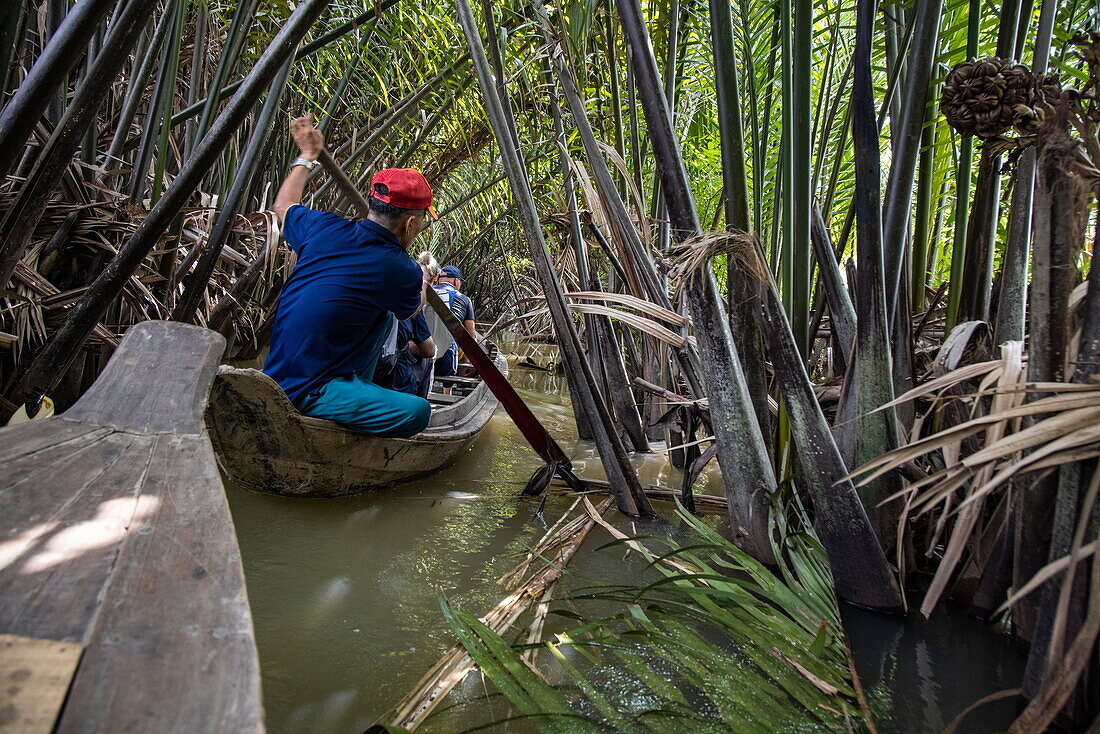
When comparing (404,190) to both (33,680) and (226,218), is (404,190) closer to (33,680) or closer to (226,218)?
(226,218)

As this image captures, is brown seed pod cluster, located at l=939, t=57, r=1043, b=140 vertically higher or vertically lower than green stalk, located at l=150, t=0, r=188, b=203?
lower

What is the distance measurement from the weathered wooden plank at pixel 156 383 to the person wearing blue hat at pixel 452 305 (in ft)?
10.1

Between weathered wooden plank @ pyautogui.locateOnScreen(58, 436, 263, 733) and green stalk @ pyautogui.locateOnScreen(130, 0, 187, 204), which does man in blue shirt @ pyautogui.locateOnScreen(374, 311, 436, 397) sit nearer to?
green stalk @ pyautogui.locateOnScreen(130, 0, 187, 204)

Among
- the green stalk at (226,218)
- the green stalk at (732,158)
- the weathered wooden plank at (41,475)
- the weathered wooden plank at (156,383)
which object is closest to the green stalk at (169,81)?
the green stalk at (226,218)

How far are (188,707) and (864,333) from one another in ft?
5.75

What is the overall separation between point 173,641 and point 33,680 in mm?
100

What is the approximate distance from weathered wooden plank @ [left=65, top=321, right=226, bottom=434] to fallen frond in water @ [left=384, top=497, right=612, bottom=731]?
2.17ft

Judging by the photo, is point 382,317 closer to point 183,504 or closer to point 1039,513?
point 183,504

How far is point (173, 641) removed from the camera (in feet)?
1.90

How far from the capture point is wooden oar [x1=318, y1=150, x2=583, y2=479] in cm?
286

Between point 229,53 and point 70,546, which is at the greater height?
point 229,53

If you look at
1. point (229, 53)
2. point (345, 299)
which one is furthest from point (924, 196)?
point (229, 53)

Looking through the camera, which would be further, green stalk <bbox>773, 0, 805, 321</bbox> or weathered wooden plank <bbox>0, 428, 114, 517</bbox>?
green stalk <bbox>773, 0, 805, 321</bbox>

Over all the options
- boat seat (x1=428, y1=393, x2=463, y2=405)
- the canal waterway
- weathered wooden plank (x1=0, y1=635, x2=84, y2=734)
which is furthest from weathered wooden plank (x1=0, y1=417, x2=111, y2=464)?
boat seat (x1=428, y1=393, x2=463, y2=405)
